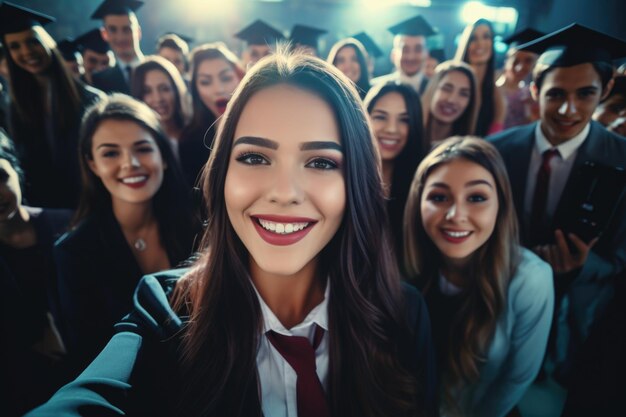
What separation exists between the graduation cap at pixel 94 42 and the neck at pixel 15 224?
392 cm

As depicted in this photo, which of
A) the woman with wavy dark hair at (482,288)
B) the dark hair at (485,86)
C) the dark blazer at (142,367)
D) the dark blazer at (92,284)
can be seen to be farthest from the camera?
the dark hair at (485,86)

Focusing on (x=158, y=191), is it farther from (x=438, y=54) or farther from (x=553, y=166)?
(x=438, y=54)

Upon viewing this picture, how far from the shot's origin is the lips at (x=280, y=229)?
1019 mm

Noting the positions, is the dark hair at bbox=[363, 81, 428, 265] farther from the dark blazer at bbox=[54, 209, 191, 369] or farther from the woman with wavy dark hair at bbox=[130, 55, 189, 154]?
the woman with wavy dark hair at bbox=[130, 55, 189, 154]

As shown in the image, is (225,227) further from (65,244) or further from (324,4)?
(324,4)

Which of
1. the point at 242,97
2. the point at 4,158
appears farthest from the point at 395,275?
the point at 4,158

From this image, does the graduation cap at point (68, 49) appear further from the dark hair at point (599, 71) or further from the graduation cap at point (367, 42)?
the dark hair at point (599, 71)

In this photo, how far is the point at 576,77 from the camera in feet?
6.34

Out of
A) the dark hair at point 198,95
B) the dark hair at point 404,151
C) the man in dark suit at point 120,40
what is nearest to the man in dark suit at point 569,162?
the dark hair at point 404,151

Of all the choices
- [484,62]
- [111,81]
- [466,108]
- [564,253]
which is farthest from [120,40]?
[564,253]

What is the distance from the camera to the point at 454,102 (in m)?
3.10

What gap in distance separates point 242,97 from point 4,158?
1.78 meters

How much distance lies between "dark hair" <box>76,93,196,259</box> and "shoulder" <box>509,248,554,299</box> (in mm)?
1925

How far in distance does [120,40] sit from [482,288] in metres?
4.77
